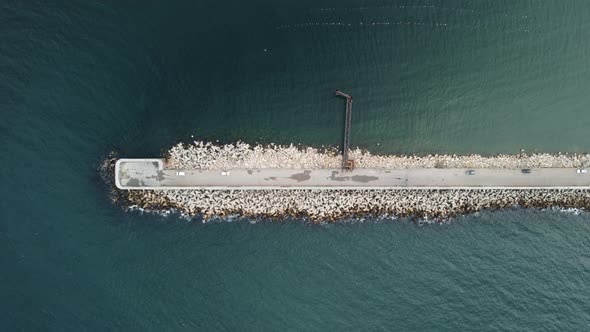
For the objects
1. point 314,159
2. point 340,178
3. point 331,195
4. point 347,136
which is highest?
point 347,136

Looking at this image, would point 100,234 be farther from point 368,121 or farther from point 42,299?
point 368,121

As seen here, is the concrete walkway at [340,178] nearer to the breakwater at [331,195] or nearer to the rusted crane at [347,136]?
the breakwater at [331,195]

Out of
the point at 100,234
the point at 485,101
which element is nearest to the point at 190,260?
the point at 100,234

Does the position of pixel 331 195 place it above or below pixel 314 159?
below

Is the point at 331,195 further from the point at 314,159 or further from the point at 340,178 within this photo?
the point at 314,159

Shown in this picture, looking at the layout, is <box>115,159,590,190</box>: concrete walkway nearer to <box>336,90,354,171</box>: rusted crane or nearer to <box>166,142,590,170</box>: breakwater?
<box>166,142,590,170</box>: breakwater

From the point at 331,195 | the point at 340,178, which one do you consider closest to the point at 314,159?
the point at 340,178
